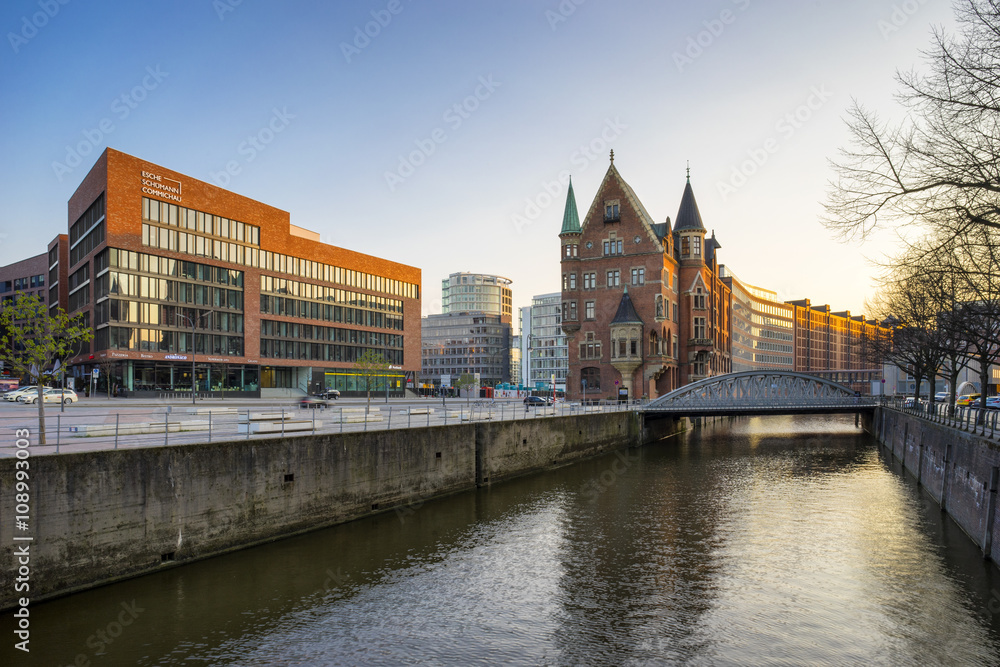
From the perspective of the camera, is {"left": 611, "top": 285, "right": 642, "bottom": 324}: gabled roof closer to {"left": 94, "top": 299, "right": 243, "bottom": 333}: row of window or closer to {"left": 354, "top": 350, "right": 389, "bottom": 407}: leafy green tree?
{"left": 354, "top": 350, "right": 389, "bottom": 407}: leafy green tree

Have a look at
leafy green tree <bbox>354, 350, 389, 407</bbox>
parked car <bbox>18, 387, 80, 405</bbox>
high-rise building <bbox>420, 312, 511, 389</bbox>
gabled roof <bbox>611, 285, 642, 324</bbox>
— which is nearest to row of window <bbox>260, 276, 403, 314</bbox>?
leafy green tree <bbox>354, 350, 389, 407</bbox>

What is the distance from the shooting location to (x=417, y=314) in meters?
112

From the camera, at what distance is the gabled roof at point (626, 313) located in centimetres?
7156

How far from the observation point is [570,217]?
78.3 meters

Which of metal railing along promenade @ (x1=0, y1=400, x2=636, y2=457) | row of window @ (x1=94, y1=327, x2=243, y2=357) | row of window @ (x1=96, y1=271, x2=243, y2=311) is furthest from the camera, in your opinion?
row of window @ (x1=94, y1=327, x2=243, y2=357)

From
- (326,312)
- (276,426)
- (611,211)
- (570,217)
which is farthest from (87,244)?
(276,426)

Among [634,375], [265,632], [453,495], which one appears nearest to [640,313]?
[634,375]

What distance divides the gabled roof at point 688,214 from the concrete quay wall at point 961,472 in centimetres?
4435

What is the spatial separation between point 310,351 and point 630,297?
43.1 meters

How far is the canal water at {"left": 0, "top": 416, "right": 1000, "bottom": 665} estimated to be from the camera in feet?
45.7

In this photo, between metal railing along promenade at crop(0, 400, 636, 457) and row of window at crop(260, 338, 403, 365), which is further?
row of window at crop(260, 338, 403, 365)

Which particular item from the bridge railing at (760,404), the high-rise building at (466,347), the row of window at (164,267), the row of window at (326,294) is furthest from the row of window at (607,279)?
the high-rise building at (466,347)

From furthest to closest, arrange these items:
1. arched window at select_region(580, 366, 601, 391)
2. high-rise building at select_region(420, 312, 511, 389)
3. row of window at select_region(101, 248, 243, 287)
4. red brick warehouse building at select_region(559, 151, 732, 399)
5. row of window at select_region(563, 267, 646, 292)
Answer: high-rise building at select_region(420, 312, 511, 389) < arched window at select_region(580, 366, 601, 391) < row of window at select_region(563, 267, 646, 292) < red brick warehouse building at select_region(559, 151, 732, 399) < row of window at select_region(101, 248, 243, 287)

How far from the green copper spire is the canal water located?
52.3m
